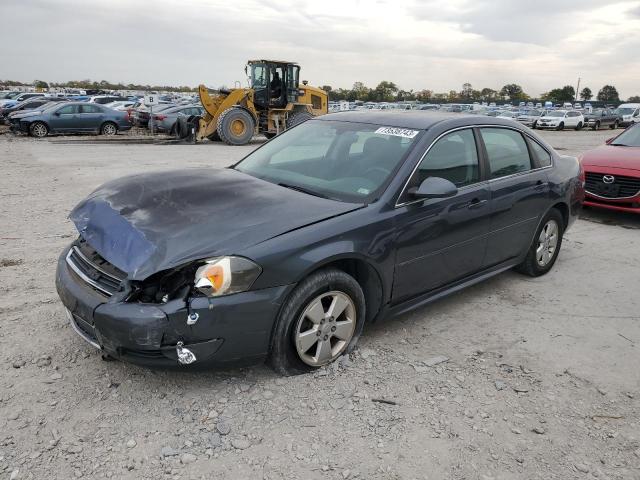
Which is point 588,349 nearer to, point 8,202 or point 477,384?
point 477,384

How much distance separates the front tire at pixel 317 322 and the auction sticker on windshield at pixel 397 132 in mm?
1267

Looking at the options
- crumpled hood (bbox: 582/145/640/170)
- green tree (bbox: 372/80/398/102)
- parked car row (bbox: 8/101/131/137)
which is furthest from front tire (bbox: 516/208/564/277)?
green tree (bbox: 372/80/398/102)

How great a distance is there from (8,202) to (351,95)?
88.1 meters

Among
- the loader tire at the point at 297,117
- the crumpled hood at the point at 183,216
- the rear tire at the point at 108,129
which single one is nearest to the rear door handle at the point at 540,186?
the crumpled hood at the point at 183,216

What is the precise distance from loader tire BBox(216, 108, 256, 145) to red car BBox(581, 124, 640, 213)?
1295 cm

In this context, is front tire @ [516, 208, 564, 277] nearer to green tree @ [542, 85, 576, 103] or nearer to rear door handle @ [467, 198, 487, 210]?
rear door handle @ [467, 198, 487, 210]

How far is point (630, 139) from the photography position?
28.2ft

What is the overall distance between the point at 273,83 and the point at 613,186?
1440 centimetres

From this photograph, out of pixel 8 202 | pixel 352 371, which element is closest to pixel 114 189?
pixel 352 371

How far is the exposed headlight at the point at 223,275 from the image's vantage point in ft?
9.23

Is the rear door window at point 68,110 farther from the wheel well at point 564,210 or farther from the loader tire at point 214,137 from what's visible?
the wheel well at point 564,210

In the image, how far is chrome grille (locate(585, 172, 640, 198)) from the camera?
7.42 meters

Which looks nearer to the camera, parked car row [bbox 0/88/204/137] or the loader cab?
the loader cab

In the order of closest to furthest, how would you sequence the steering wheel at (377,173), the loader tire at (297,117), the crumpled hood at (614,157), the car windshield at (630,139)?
the steering wheel at (377,173)
the crumpled hood at (614,157)
the car windshield at (630,139)
the loader tire at (297,117)
